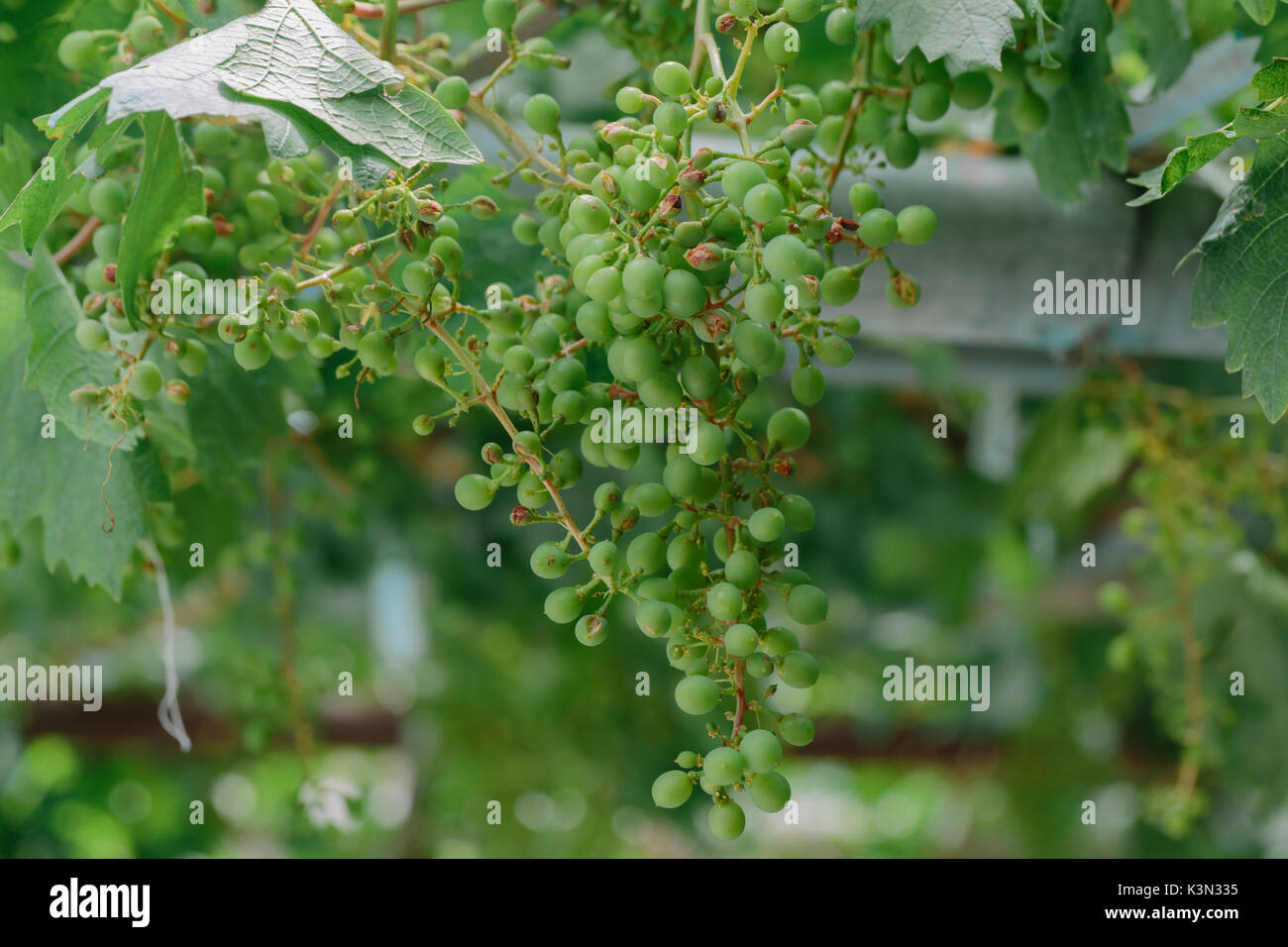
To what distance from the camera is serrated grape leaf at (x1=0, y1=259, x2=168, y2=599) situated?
0.77 metres

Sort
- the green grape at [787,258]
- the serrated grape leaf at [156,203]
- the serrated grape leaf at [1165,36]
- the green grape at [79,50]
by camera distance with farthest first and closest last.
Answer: the serrated grape leaf at [1165,36] → the green grape at [79,50] → the serrated grape leaf at [156,203] → the green grape at [787,258]

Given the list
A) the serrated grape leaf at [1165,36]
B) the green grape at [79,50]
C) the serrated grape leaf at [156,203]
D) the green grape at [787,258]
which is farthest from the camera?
the serrated grape leaf at [1165,36]

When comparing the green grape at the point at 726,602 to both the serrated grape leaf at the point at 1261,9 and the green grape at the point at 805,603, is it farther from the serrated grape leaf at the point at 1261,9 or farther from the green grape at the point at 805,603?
the serrated grape leaf at the point at 1261,9

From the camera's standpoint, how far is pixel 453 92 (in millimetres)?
625

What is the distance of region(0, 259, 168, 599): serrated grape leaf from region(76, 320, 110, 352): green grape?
134mm

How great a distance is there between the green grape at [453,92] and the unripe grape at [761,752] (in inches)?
15.4

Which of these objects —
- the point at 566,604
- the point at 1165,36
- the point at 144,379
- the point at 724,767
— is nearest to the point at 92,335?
the point at 144,379

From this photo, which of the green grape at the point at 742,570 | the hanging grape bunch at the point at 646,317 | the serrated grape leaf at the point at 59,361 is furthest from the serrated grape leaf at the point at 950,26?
the serrated grape leaf at the point at 59,361

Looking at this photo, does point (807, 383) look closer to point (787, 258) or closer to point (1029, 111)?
point (787, 258)

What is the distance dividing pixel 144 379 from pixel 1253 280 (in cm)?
63

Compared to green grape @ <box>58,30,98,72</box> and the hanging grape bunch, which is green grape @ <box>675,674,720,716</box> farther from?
green grape @ <box>58,30,98,72</box>

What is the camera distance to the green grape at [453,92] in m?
0.62

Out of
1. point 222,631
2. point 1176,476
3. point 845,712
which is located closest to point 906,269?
point 1176,476
